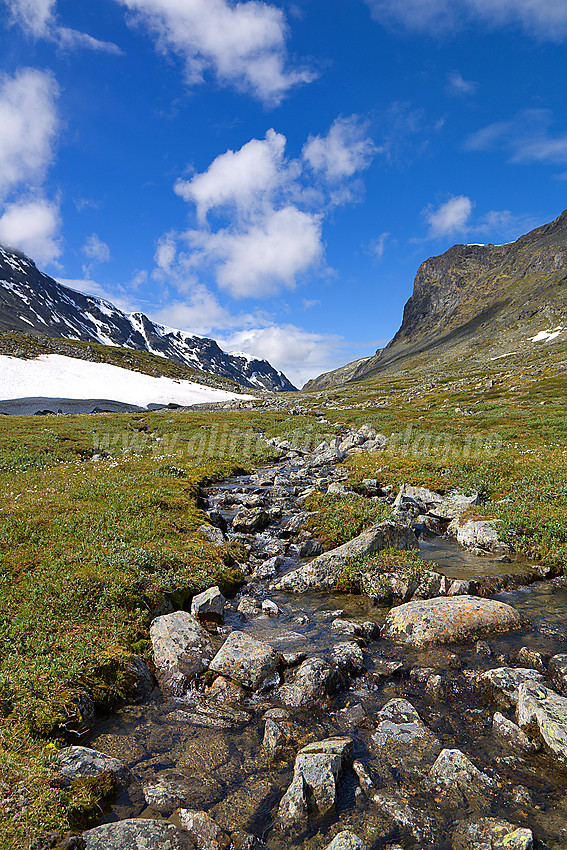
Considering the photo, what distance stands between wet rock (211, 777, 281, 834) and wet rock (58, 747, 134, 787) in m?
1.58

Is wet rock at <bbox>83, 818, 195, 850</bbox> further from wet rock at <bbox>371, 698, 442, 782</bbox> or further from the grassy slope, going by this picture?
wet rock at <bbox>371, 698, 442, 782</bbox>

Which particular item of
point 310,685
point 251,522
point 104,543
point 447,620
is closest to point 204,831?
point 310,685

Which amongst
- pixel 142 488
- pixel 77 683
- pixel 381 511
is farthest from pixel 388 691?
pixel 142 488

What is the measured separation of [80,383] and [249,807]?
454ft

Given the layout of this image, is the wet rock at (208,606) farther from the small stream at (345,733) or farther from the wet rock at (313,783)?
the wet rock at (313,783)

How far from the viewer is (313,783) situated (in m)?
5.97

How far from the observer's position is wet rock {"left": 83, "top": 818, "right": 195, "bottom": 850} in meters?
5.04

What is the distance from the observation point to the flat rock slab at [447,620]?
10000mm

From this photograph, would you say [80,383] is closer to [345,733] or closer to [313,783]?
[345,733]

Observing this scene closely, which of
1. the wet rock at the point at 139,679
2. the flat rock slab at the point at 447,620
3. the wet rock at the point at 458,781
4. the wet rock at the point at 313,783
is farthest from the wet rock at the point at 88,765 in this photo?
the flat rock slab at the point at 447,620

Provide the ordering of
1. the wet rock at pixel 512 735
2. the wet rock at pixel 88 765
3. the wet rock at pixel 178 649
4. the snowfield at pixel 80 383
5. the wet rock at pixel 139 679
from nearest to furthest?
the wet rock at pixel 88 765, the wet rock at pixel 512 735, the wet rock at pixel 139 679, the wet rock at pixel 178 649, the snowfield at pixel 80 383

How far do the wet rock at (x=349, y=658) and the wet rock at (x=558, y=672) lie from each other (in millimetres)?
3822

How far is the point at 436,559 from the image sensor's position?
15.2 metres

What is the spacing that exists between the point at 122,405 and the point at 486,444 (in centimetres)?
10986
